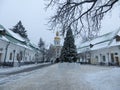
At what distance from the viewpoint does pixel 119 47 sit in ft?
122

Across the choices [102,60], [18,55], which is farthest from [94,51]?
[18,55]

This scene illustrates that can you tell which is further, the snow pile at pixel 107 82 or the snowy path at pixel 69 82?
the snowy path at pixel 69 82

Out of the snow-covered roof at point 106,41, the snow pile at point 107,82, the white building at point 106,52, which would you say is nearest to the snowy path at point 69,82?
the snow pile at point 107,82

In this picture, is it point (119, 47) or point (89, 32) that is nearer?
point (89, 32)

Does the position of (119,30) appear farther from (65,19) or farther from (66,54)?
(65,19)

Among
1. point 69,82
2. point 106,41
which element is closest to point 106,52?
point 106,41

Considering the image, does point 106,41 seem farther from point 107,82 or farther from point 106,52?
point 107,82

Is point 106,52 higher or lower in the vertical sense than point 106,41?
lower

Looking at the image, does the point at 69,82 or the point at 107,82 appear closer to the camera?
the point at 107,82

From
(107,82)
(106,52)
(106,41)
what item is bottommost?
(107,82)

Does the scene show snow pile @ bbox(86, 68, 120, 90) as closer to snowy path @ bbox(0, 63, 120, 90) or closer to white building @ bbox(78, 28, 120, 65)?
snowy path @ bbox(0, 63, 120, 90)

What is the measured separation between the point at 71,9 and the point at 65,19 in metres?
0.77

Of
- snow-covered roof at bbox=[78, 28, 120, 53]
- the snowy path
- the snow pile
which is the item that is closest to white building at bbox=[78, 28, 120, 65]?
snow-covered roof at bbox=[78, 28, 120, 53]

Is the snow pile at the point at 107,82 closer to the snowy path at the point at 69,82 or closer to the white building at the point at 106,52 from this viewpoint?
the snowy path at the point at 69,82
